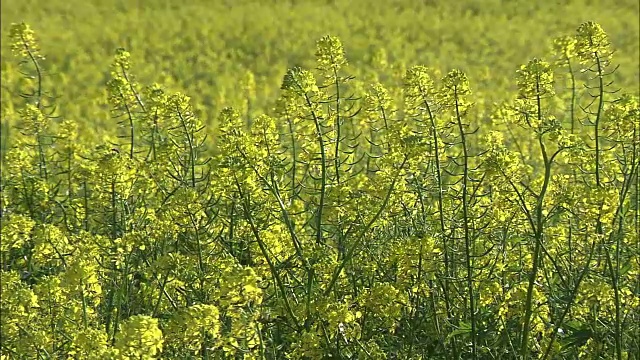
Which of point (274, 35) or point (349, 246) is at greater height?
point (274, 35)

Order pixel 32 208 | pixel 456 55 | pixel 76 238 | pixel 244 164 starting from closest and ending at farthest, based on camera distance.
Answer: pixel 244 164 → pixel 76 238 → pixel 32 208 → pixel 456 55

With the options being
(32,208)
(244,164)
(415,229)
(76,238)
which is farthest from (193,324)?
(32,208)

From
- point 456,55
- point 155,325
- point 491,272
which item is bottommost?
point 155,325

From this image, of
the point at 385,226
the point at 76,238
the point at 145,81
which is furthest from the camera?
the point at 145,81

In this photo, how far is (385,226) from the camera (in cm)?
303

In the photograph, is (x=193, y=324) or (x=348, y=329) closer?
(x=193, y=324)

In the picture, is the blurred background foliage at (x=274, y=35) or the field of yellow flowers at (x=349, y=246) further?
the blurred background foliage at (x=274, y=35)

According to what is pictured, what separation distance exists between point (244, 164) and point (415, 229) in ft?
2.35

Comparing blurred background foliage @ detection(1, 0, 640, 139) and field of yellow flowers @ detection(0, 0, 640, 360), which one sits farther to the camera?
blurred background foliage @ detection(1, 0, 640, 139)

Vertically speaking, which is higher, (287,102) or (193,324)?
(287,102)

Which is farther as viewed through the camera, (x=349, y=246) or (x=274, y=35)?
(x=274, y=35)

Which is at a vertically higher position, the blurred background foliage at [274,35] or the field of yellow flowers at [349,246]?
the blurred background foliage at [274,35]

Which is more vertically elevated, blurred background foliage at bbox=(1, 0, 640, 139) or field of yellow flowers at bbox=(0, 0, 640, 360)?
blurred background foliage at bbox=(1, 0, 640, 139)

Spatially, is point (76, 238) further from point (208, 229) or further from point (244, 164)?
point (244, 164)
